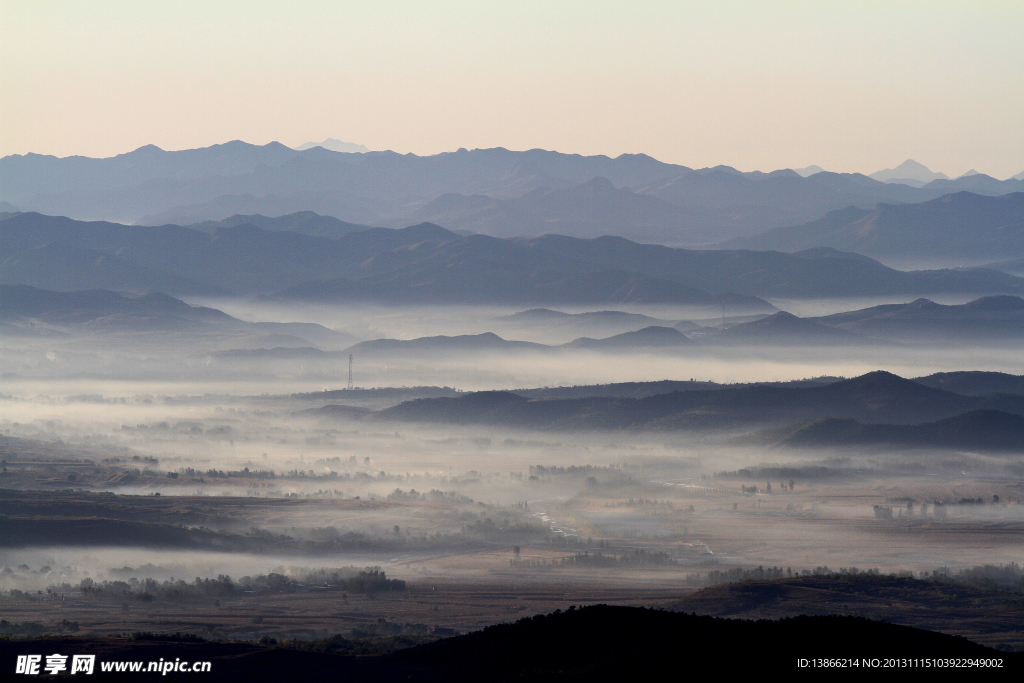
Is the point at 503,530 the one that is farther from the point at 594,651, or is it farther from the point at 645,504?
the point at 594,651

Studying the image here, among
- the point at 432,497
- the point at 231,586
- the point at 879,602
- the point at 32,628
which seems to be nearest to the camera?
the point at 32,628

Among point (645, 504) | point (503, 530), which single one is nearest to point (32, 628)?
point (503, 530)

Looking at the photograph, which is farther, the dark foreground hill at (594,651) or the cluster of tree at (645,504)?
the cluster of tree at (645,504)

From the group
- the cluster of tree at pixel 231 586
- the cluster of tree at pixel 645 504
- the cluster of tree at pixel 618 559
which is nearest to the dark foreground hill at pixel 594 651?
the cluster of tree at pixel 231 586

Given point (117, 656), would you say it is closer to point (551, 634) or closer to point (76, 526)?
point (551, 634)

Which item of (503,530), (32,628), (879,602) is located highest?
(503,530)

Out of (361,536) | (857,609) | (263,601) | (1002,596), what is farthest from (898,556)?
(263,601)

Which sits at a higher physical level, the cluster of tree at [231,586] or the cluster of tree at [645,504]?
the cluster of tree at [645,504]

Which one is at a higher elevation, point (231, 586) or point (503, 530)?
point (503, 530)

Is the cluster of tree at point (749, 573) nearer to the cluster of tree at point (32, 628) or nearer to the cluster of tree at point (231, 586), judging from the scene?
the cluster of tree at point (231, 586)
